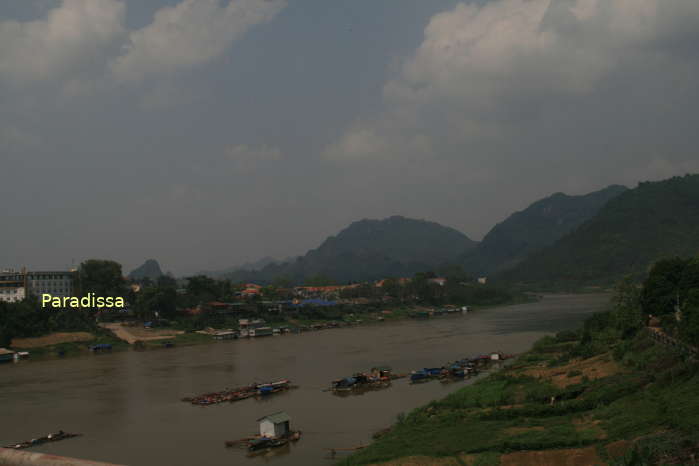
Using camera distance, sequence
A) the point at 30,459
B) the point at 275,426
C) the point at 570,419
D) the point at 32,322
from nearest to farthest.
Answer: the point at 30,459
the point at 570,419
the point at 275,426
the point at 32,322

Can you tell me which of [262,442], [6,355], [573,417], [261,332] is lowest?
[261,332]

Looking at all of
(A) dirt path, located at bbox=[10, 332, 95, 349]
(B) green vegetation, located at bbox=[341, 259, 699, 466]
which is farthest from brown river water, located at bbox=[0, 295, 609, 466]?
(A) dirt path, located at bbox=[10, 332, 95, 349]

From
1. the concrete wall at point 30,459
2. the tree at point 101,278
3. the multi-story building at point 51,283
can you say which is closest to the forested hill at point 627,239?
the tree at point 101,278

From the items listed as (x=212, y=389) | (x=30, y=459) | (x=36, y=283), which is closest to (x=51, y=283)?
(x=36, y=283)

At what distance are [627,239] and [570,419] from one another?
115383 mm

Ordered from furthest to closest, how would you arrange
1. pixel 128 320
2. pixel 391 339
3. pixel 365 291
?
pixel 365 291 → pixel 128 320 → pixel 391 339

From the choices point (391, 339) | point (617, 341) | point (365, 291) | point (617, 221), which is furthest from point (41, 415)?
point (617, 221)

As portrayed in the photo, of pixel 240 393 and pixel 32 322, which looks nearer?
pixel 240 393

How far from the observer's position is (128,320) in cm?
5284

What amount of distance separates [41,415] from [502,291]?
79185 mm

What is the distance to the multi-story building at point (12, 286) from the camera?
54.8 metres

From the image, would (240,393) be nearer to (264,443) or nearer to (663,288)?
(264,443)

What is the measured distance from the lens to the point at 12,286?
2190 inches

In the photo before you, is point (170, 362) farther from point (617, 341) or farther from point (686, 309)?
point (686, 309)
